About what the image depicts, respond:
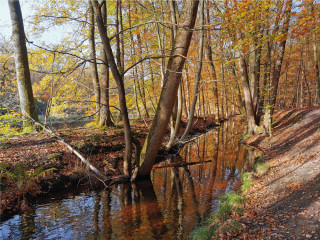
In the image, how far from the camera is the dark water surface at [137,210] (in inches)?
183

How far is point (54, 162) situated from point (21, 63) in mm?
4997

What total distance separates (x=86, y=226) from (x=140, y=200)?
1800mm

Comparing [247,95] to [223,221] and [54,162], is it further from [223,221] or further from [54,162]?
[54,162]

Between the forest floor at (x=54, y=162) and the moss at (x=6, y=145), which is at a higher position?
the moss at (x=6, y=145)

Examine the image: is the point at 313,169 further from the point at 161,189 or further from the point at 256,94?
the point at 256,94

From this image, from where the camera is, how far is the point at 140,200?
6301 millimetres

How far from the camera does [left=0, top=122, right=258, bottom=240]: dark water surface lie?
4.64m

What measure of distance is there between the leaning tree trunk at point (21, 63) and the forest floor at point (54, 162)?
1.16 m

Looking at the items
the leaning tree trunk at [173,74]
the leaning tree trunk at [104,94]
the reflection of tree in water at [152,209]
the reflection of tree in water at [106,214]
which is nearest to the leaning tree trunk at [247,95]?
the leaning tree trunk at [173,74]

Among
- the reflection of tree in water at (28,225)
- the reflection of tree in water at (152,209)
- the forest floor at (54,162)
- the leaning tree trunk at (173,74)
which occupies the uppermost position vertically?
the leaning tree trunk at (173,74)

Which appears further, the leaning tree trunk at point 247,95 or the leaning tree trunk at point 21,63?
the leaning tree trunk at point 247,95

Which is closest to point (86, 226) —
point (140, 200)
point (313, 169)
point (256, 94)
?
point (140, 200)

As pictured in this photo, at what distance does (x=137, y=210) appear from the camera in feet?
18.6

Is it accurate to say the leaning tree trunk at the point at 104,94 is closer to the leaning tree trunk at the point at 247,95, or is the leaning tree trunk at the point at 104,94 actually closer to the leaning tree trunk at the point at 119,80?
the leaning tree trunk at the point at 119,80
